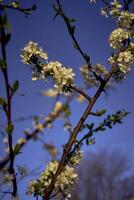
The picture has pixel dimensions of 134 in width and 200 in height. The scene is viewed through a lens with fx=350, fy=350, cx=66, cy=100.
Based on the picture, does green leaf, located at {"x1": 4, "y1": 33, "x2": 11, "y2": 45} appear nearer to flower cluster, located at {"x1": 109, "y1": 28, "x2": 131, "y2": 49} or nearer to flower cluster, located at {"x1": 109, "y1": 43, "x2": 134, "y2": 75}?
flower cluster, located at {"x1": 109, "y1": 43, "x2": 134, "y2": 75}

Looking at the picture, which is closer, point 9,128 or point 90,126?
point 9,128

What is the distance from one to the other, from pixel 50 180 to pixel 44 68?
1.94 feet

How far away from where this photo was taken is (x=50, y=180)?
1.37 m

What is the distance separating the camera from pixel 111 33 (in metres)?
1.90

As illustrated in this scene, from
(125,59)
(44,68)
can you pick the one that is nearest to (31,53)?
(44,68)

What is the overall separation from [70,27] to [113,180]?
1644 centimetres

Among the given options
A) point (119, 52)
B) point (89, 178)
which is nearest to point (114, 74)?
point (119, 52)

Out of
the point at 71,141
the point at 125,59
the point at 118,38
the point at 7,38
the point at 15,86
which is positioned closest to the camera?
the point at 7,38

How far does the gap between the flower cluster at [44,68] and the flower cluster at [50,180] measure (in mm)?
448

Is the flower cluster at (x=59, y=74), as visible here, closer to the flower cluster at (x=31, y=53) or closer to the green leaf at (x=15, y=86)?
the flower cluster at (x=31, y=53)

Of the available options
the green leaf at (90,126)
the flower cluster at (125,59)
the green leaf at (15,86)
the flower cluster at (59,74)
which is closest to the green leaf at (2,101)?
the green leaf at (15,86)

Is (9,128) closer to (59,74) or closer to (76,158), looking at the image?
(76,158)

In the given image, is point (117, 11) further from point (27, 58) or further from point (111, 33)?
point (27, 58)

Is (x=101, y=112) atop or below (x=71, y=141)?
atop
